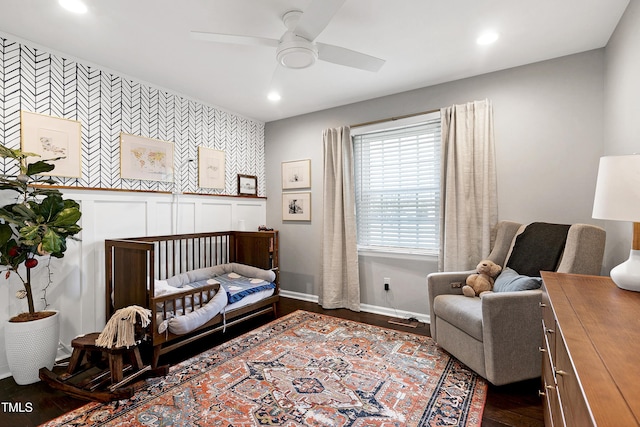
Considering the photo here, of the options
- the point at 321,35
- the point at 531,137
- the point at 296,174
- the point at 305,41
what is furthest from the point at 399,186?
the point at 305,41

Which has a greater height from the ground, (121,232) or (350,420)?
(121,232)

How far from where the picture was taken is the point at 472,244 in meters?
3.03

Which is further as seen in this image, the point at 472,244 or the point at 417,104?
A: the point at 417,104

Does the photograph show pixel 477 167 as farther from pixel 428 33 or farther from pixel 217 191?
pixel 217 191

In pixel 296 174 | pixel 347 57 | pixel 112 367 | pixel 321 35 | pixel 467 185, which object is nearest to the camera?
pixel 112 367

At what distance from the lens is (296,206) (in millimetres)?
4297

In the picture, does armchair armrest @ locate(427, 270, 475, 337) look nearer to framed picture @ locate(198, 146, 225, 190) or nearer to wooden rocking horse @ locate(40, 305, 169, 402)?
wooden rocking horse @ locate(40, 305, 169, 402)

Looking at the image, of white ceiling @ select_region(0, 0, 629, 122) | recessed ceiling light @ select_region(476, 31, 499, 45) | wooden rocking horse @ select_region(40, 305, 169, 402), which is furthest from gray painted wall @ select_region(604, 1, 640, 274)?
wooden rocking horse @ select_region(40, 305, 169, 402)

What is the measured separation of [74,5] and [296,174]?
2.73 m

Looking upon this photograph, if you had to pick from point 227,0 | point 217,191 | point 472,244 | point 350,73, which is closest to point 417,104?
point 350,73

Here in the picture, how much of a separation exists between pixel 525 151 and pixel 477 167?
0.41m

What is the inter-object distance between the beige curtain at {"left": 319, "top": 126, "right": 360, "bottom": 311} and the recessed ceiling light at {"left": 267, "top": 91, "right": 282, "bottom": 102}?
2.44ft

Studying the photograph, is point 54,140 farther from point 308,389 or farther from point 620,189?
point 620,189

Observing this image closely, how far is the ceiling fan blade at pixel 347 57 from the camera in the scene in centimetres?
204
